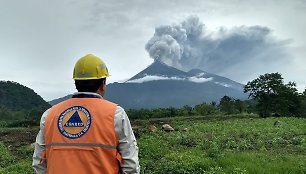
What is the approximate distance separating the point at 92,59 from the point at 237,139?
1529cm

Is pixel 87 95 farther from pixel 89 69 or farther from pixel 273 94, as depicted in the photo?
pixel 273 94

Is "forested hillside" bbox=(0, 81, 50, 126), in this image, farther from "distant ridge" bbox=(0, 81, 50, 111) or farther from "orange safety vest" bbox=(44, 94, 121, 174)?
"orange safety vest" bbox=(44, 94, 121, 174)

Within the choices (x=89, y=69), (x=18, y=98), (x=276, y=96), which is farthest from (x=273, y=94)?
(x=89, y=69)

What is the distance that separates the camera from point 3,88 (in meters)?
71.6

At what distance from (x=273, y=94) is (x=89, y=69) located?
5166 cm

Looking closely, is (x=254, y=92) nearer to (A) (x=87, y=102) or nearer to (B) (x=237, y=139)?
(B) (x=237, y=139)

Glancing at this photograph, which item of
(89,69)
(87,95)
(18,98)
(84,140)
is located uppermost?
(18,98)

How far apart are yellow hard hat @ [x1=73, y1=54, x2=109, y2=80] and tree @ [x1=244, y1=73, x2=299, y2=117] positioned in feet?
158

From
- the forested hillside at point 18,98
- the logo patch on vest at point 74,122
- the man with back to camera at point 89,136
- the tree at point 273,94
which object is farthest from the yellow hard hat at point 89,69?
the forested hillside at point 18,98

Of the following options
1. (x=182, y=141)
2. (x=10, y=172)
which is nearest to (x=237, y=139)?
(x=182, y=141)

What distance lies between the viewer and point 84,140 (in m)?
3.24

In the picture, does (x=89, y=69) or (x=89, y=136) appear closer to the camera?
(x=89, y=136)

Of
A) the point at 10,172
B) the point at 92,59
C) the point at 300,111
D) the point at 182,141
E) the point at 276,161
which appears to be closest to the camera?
the point at 92,59

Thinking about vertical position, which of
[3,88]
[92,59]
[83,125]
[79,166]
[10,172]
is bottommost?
[10,172]
